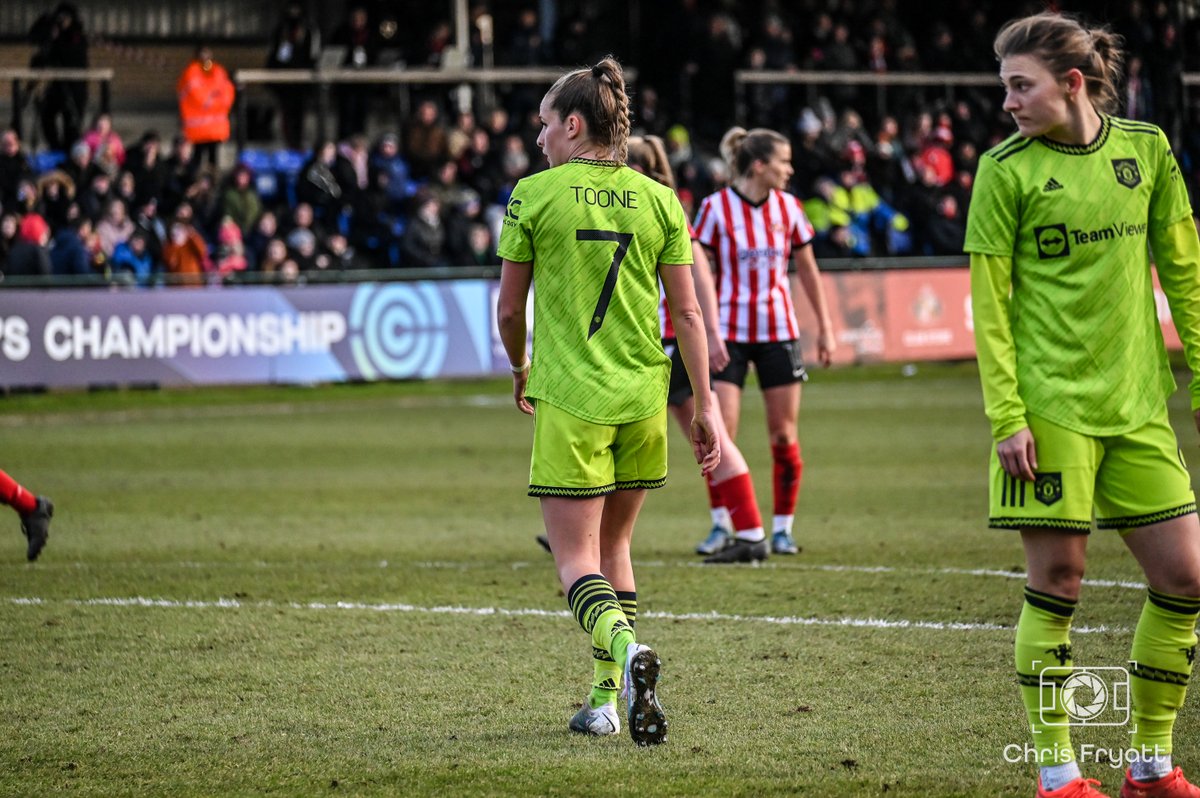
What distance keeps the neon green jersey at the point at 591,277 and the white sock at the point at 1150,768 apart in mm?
1703

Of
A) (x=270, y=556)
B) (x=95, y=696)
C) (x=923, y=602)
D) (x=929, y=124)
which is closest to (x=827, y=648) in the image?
(x=923, y=602)

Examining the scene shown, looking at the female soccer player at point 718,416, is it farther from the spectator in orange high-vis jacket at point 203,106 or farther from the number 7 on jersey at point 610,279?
the spectator in orange high-vis jacket at point 203,106

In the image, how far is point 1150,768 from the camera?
436cm

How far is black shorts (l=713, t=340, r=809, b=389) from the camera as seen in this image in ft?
29.7

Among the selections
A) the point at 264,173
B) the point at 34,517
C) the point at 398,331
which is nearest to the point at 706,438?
the point at 34,517

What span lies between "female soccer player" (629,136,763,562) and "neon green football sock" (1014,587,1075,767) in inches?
144

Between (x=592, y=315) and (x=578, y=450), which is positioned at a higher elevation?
(x=592, y=315)

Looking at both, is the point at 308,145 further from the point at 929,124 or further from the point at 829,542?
the point at 829,542

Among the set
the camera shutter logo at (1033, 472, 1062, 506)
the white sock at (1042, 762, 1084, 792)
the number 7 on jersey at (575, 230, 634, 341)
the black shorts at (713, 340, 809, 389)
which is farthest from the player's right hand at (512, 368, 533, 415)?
the black shorts at (713, 340, 809, 389)

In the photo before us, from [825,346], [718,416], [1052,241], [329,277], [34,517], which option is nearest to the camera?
[1052,241]

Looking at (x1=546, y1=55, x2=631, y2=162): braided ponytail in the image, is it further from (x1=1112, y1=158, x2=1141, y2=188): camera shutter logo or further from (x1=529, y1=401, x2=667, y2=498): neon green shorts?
(x1=1112, y1=158, x2=1141, y2=188): camera shutter logo

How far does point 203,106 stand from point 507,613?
18048mm

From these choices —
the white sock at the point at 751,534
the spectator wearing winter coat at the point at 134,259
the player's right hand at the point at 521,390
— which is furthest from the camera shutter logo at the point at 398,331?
the player's right hand at the point at 521,390

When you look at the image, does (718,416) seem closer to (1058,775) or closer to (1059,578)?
(1059,578)
